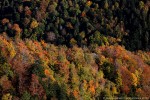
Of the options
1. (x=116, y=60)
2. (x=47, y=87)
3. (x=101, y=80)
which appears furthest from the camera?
(x=116, y=60)

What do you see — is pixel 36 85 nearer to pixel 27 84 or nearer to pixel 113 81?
pixel 27 84

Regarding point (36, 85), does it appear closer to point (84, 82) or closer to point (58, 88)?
point (58, 88)

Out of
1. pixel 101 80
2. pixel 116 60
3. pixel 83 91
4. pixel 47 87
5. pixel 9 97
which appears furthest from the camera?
pixel 116 60

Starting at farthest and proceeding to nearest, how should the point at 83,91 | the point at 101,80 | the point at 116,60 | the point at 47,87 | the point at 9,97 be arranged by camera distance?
the point at 116,60
the point at 101,80
the point at 83,91
the point at 47,87
the point at 9,97

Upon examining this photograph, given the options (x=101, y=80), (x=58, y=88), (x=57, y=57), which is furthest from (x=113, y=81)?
(x=58, y=88)

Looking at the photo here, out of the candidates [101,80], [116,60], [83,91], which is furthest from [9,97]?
[116,60]

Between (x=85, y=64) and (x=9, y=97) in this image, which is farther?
(x=85, y=64)

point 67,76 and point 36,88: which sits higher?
point 67,76

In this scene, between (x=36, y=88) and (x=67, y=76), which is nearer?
(x=36, y=88)

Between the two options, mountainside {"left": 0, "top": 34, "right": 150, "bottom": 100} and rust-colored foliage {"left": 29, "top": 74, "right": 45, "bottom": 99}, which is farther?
mountainside {"left": 0, "top": 34, "right": 150, "bottom": 100}

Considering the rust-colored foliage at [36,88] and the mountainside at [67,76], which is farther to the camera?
the mountainside at [67,76]
